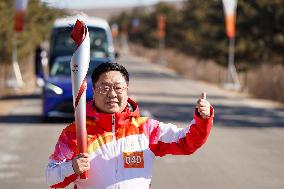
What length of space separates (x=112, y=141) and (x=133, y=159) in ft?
0.49

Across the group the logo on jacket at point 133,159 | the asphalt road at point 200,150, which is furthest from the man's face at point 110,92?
the asphalt road at point 200,150

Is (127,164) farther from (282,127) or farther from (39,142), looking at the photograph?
(282,127)

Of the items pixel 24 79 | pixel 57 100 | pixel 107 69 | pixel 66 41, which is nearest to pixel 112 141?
pixel 107 69

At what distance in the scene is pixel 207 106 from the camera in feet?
13.3

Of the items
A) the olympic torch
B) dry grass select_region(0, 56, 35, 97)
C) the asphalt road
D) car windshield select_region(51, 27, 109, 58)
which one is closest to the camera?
the olympic torch

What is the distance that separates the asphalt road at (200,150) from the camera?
9.73 meters

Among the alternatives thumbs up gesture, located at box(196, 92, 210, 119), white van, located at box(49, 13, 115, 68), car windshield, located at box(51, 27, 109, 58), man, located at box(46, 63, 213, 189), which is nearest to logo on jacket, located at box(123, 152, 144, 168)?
man, located at box(46, 63, 213, 189)

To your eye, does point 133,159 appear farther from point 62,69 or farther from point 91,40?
point 91,40

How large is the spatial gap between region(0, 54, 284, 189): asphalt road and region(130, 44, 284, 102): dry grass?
5.08 m

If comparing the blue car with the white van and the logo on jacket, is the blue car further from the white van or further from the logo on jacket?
the logo on jacket

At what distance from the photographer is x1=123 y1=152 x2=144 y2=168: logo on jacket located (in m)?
4.00

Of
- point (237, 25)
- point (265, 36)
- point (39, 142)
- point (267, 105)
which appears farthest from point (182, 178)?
point (237, 25)

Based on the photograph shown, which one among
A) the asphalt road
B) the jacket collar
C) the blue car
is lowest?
the asphalt road

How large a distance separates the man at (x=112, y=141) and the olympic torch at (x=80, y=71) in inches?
7.6
